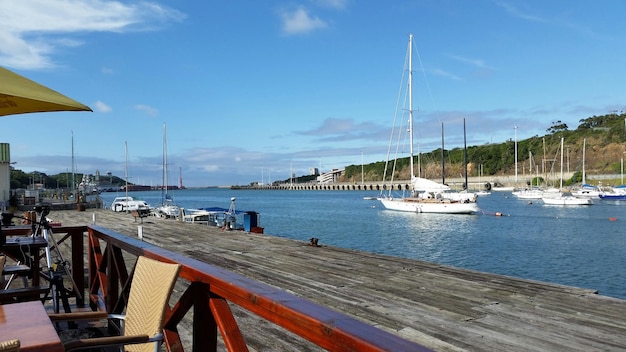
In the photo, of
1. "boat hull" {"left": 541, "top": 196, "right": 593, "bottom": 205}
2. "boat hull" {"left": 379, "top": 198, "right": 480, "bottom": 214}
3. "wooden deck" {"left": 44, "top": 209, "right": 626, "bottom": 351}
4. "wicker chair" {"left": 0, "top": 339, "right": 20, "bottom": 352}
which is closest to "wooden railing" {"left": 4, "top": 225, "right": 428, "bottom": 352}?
"wicker chair" {"left": 0, "top": 339, "right": 20, "bottom": 352}

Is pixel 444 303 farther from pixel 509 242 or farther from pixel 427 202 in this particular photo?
pixel 427 202

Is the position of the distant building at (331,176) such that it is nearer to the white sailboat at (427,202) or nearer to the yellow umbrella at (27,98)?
the white sailboat at (427,202)

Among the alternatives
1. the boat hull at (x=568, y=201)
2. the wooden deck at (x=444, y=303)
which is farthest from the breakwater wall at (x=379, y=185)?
the wooden deck at (x=444, y=303)

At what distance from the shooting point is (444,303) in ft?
17.0

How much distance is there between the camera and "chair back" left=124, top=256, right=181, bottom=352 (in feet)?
6.62

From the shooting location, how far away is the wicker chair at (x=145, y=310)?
192 centimetres

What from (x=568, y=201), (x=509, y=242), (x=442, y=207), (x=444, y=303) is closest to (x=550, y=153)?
(x=568, y=201)

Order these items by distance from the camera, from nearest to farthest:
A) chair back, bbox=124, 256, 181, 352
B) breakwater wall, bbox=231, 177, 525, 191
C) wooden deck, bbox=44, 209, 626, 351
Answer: chair back, bbox=124, 256, 181, 352 → wooden deck, bbox=44, 209, 626, 351 → breakwater wall, bbox=231, 177, 525, 191

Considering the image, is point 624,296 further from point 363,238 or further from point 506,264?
point 363,238

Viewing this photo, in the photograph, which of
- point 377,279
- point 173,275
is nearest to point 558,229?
point 377,279

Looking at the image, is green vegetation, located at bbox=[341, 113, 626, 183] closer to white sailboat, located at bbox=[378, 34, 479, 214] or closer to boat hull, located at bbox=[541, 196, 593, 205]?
boat hull, located at bbox=[541, 196, 593, 205]

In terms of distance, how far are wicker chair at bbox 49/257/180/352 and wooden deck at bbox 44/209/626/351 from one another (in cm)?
183

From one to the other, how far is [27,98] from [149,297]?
128 cm

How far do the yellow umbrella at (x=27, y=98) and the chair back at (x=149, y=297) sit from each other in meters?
1.09
